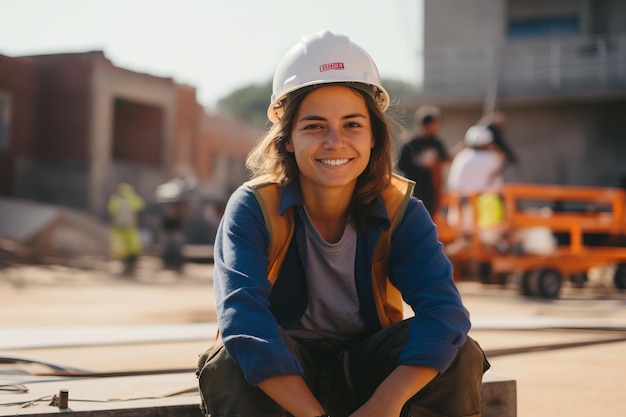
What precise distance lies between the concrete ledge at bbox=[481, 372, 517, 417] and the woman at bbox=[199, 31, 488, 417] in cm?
47

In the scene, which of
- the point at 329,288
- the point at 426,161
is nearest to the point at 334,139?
the point at 329,288

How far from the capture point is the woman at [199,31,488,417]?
92.7 inches

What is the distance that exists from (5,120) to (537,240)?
61.1 feet

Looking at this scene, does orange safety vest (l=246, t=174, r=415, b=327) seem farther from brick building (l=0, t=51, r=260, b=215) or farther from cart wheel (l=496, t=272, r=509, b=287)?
brick building (l=0, t=51, r=260, b=215)

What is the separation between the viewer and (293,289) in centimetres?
263

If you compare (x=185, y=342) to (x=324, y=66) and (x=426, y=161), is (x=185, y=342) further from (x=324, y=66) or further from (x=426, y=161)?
(x=426, y=161)

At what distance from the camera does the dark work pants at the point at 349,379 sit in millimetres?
2246

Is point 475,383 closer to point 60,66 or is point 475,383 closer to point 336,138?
point 336,138

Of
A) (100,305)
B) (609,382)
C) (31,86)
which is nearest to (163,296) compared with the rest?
(100,305)

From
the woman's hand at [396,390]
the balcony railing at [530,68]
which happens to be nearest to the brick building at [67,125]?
the balcony railing at [530,68]

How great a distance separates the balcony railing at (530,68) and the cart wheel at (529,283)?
10.3m

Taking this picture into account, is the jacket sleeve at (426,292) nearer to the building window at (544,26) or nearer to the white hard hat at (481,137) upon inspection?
the white hard hat at (481,137)

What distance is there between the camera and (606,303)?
8391 millimetres

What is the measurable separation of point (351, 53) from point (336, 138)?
31cm
